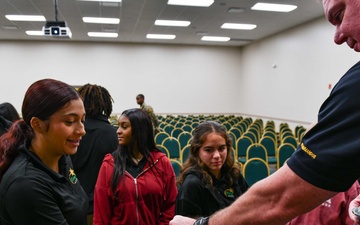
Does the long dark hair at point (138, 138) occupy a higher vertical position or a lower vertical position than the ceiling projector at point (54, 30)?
lower

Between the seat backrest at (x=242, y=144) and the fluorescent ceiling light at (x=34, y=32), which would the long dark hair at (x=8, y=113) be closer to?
the seat backrest at (x=242, y=144)

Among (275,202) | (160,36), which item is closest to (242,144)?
(275,202)

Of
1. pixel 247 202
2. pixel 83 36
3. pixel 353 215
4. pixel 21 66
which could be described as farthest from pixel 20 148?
pixel 21 66

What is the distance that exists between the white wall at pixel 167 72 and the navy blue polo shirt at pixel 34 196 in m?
11.0

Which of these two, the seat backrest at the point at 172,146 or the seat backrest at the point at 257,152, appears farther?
the seat backrest at the point at 172,146

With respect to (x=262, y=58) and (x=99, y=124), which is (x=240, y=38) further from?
(x=99, y=124)

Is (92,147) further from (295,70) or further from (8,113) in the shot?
(295,70)

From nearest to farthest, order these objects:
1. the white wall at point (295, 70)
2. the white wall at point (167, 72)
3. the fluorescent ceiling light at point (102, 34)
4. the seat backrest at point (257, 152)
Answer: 1. the seat backrest at point (257, 152)
2. the white wall at point (295, 70)
3. the fluorescent ceiling light at point (102, 34)
4. the white wall at point (167, 72)

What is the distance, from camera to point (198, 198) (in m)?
2.00

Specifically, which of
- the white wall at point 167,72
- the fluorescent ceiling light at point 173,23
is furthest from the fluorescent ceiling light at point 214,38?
the fluorescent ceiling light at point 173,23

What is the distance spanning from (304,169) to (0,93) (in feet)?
50.1

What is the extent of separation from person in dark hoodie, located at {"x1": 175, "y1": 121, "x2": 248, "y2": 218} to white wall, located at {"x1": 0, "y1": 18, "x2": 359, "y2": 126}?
32.4 ft

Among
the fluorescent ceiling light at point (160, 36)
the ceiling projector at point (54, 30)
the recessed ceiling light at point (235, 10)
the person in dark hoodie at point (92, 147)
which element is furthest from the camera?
the fluorescent ceiling light at point (160, 36)

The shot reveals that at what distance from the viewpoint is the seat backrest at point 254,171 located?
171 inches
